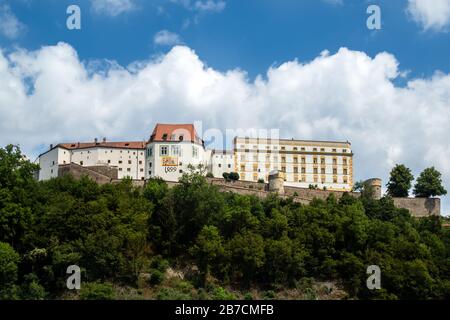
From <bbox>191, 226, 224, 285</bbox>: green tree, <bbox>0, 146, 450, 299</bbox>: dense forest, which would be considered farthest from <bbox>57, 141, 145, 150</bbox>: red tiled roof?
<bbox>191, 226, 224, 285</bbox>: green tree

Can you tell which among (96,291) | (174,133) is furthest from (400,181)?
(96,291)

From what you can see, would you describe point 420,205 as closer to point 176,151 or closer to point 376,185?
point 376,185

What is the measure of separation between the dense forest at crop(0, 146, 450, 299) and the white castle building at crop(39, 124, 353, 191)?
89.6ft

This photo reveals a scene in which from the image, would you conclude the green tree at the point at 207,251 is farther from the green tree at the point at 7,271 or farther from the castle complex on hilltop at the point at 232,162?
the castle complex on hilltop at the point at 232,162

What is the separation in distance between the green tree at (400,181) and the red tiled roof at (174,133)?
86.5ft

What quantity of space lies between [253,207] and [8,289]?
83.2 ft

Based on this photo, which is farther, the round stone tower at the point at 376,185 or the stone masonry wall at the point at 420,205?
the round stone tower at the point at 376,185

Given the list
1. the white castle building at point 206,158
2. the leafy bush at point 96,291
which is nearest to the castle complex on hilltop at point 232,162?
the white castle building at point 206,158

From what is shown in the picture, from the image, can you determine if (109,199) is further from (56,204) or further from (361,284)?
(361,284)

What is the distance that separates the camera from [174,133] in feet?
315

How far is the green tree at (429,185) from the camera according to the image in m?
88.3
